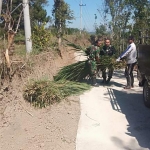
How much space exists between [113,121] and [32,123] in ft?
5.30

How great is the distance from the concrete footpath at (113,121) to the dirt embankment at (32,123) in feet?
0.73

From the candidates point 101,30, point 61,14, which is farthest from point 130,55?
point 61,14

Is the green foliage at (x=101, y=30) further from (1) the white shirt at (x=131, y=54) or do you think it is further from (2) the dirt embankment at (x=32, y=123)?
(2) the dirt embankment at (x=32, y=123)

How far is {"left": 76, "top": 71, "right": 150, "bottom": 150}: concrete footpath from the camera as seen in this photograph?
13.5 ft

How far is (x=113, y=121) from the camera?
16.3 ft

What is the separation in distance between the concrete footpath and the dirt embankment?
0.22m

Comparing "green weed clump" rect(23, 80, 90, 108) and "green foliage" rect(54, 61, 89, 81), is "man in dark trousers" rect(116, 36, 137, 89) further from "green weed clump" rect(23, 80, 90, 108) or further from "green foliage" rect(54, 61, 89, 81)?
"green weed clump" rect(23, 80, 90, 108)

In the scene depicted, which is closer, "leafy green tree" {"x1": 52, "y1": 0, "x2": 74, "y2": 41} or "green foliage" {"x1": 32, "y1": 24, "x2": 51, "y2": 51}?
"green foliage" {"x1": 32, "y1": 24, "x2": 51, "y2": 51}

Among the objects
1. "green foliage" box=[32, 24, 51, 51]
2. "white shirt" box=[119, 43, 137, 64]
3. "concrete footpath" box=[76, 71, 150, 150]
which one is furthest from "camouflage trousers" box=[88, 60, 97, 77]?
"green foliage" box=[32, 24, 51, 51]

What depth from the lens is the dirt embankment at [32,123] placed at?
13.0 ft

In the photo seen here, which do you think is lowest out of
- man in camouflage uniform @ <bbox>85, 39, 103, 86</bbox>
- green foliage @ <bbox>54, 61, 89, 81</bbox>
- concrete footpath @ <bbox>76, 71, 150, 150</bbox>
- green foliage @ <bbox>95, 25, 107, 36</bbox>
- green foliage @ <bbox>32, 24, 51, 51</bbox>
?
concrete footpath @ <bbox>76, 71, 150, 150</bbox>

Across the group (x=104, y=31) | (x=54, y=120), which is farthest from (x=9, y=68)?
(x=104, y=31)

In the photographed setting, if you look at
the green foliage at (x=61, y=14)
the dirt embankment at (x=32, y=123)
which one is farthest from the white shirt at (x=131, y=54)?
the green foliage at (x=61, y=14)

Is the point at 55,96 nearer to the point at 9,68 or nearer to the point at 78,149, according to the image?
the point at 9,68
